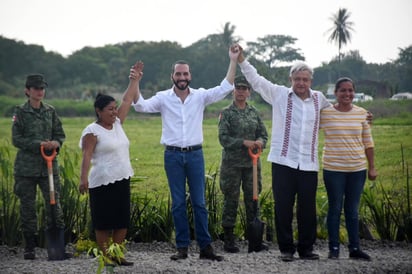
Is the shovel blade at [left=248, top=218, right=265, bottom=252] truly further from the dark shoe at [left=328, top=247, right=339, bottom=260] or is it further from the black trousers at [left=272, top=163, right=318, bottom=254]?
the dark shoe at [left=328, top=247, right=339, bottom=260]

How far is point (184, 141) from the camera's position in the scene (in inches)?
206

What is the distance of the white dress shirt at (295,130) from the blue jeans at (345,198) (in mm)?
206

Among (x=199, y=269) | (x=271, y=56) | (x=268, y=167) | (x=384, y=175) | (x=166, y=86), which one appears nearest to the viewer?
(x=199, y=269)

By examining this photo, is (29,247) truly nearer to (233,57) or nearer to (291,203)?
(291,203)

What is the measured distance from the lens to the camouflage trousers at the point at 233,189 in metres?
5.86

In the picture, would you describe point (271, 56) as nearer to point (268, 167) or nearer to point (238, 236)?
point (268, 167)

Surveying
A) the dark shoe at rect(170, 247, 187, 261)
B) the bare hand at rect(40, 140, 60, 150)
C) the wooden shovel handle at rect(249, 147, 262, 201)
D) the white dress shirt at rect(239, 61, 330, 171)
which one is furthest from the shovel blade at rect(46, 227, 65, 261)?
the white dress shirt at rect(239, 61, 330, 171)

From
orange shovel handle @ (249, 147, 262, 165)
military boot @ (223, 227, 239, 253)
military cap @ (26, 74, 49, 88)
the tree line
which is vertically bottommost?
military boot @ (223, 227, 239, 253)

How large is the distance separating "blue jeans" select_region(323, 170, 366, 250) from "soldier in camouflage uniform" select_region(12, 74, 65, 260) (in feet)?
8.11

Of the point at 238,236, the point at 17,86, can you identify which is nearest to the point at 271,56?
the point at 238,236

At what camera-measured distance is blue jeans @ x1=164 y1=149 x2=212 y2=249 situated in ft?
17.2

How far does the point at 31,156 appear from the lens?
5.59m

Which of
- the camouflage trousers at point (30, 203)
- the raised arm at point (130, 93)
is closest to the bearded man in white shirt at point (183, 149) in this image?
the raised arm at point (130, 93)

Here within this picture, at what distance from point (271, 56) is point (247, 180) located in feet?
33.4
